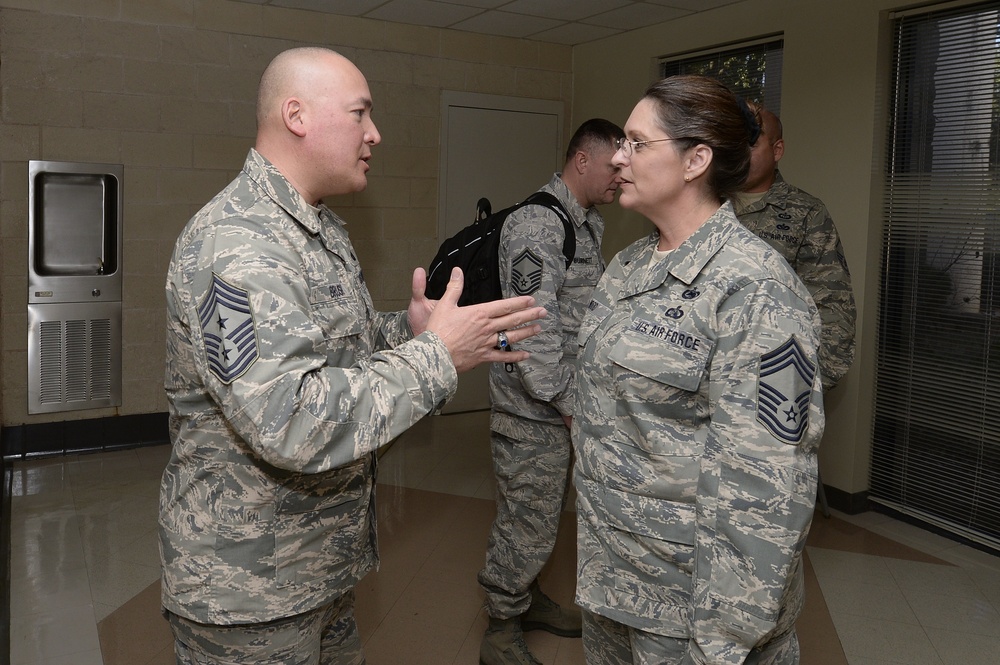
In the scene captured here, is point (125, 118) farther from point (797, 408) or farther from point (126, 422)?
point (797, 408)

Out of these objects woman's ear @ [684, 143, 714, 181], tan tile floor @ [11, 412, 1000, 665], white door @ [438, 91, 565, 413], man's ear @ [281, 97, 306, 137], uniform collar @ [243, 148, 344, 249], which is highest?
white door @ [438, 91, 565, 413]

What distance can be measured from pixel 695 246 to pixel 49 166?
473 centimetres

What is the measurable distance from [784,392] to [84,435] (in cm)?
508

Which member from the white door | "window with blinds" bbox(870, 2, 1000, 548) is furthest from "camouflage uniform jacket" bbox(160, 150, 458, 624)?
the white door

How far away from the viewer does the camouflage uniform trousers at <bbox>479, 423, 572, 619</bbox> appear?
9.23 ft

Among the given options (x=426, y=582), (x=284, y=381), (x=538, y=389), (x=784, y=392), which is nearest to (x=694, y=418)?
(x=784, y=392)

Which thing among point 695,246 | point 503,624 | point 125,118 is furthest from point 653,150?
point 125,118

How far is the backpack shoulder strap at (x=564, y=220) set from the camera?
9.20 feet

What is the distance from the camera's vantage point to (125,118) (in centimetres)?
527

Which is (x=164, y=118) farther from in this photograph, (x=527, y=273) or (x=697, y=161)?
(x=697, y=161)

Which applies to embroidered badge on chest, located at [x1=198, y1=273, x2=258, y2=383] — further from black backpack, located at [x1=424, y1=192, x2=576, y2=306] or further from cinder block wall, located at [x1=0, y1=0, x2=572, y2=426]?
cinder block wall, located at [x1=0, y1=0, x2=572, y2=426]

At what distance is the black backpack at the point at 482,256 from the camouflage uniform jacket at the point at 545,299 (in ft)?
0.11

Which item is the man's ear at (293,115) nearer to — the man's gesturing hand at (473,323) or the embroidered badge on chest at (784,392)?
the man's gesturing hand at (473,323)

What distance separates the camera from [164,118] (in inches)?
212
